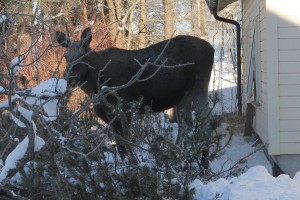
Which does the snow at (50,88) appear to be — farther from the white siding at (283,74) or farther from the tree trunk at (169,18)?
the tree trunk at (169,18)

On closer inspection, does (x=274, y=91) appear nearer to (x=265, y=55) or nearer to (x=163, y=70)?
(x=265, y=55)

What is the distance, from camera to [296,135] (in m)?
8.02

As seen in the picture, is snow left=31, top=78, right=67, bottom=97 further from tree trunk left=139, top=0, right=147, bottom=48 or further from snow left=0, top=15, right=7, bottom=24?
tree trunk left=139, top=0, right=147, bottom=48

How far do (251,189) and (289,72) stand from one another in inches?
165

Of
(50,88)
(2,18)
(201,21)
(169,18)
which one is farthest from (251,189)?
(201,21)

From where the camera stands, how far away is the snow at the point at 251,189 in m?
3.93

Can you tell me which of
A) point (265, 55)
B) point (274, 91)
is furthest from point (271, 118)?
point (265, 55)

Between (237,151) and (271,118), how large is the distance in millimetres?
2536

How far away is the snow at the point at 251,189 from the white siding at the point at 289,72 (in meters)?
3.72

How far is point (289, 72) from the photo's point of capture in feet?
26.1

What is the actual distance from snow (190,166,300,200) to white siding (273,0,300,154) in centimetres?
372

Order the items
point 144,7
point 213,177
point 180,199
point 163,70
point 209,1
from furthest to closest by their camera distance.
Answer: point 144,7
point 209,1
point 163,70
point 213,177
point 180,199

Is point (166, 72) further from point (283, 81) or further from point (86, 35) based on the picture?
point (86, 35)

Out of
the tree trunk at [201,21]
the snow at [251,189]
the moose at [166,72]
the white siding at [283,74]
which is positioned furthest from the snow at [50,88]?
the tree trunk at [201,21]
